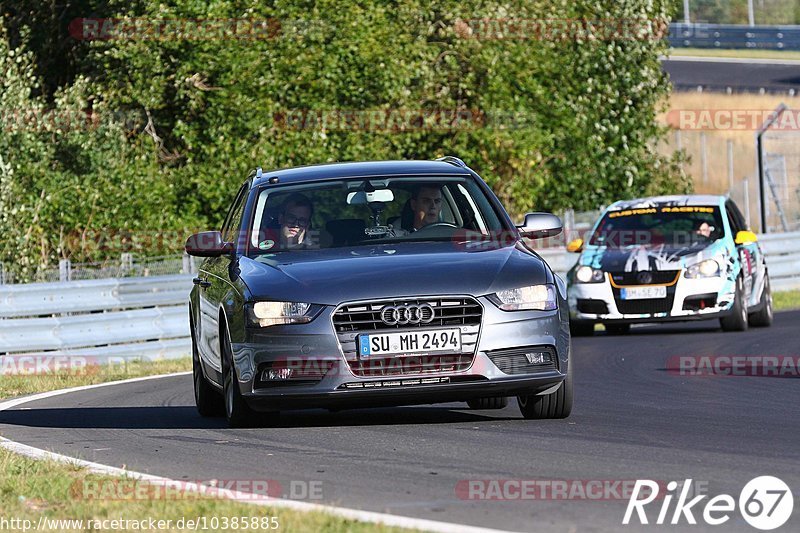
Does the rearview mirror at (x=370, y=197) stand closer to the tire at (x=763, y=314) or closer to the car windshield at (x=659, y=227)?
the car windshield at (x=659, y=227)

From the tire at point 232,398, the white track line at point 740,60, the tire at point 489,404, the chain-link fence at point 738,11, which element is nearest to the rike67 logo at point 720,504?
the tire at point 232,398

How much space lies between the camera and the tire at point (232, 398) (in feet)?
32.3

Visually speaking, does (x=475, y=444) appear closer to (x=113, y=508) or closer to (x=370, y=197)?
(x=370, y=197)

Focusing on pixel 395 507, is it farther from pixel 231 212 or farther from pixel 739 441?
pixel 231 212

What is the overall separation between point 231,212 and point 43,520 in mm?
5586

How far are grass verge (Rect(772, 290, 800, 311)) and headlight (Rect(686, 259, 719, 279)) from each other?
5.72m

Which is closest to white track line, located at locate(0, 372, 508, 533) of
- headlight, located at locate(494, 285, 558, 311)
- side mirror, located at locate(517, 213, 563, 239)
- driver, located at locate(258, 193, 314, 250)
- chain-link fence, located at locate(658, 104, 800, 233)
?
driver, located at locate(258, 193, 314, 250)

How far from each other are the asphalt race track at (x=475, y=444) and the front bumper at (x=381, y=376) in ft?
0.74

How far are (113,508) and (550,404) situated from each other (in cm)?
375

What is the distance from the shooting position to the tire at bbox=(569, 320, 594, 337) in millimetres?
19828

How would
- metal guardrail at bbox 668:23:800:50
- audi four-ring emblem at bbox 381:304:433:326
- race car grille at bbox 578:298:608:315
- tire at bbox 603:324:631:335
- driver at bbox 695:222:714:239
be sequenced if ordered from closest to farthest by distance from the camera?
audi four-ring emblem at bbox 381:304:433:326 → race car grille at bbox 578:298:608:315 → driver at bbox 695:222:714:239 → tire at bbox 603:324:631:335 → metal guardrail at bbox 668:23:800:50

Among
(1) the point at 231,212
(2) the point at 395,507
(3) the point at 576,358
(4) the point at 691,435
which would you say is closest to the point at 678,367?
(3) the point at 576,358

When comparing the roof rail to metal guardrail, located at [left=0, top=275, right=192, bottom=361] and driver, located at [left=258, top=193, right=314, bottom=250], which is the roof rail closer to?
driver, located at [left=258, top=193, right=314, bottom=250]

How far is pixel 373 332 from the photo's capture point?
9109 mm
